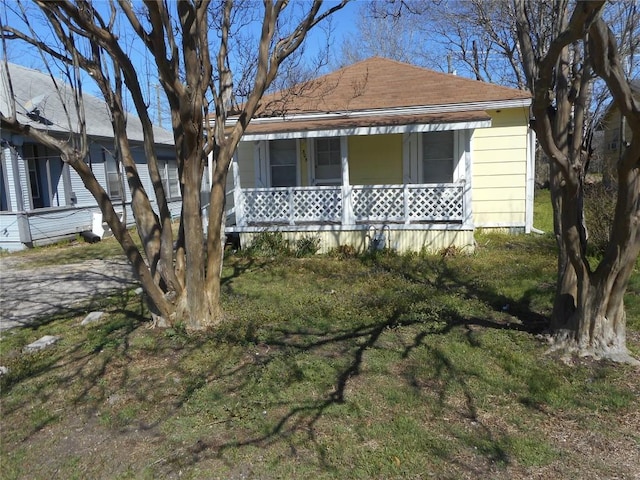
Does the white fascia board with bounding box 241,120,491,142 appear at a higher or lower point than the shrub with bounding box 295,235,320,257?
higher

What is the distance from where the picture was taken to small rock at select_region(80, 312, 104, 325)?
6.14 m

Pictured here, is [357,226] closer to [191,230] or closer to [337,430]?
[191,230]

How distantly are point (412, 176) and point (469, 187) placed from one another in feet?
6.71

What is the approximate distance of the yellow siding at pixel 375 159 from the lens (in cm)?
1136

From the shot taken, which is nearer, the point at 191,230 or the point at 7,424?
the point at 7,424

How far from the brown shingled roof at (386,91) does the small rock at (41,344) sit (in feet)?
20.2

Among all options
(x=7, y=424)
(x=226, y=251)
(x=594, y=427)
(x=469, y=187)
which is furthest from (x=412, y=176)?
(x=7, y=424)

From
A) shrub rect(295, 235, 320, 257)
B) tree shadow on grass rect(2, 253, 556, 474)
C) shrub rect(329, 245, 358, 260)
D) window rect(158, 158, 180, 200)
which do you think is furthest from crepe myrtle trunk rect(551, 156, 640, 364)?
window rect(158, 158, 180, 200)

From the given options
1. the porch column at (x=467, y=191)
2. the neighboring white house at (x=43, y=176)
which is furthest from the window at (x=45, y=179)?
the porch column at (x=467, y=191)

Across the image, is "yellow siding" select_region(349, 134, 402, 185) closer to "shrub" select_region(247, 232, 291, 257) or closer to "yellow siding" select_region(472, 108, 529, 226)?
"yellow siding" select_region(472, 108, 529, 226)

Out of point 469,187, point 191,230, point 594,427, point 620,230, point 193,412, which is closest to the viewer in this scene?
point 594,427

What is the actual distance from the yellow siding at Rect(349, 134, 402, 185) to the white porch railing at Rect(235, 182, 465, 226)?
1406 millimetres

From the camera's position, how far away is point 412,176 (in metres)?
11.3

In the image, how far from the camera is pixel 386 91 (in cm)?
1164
